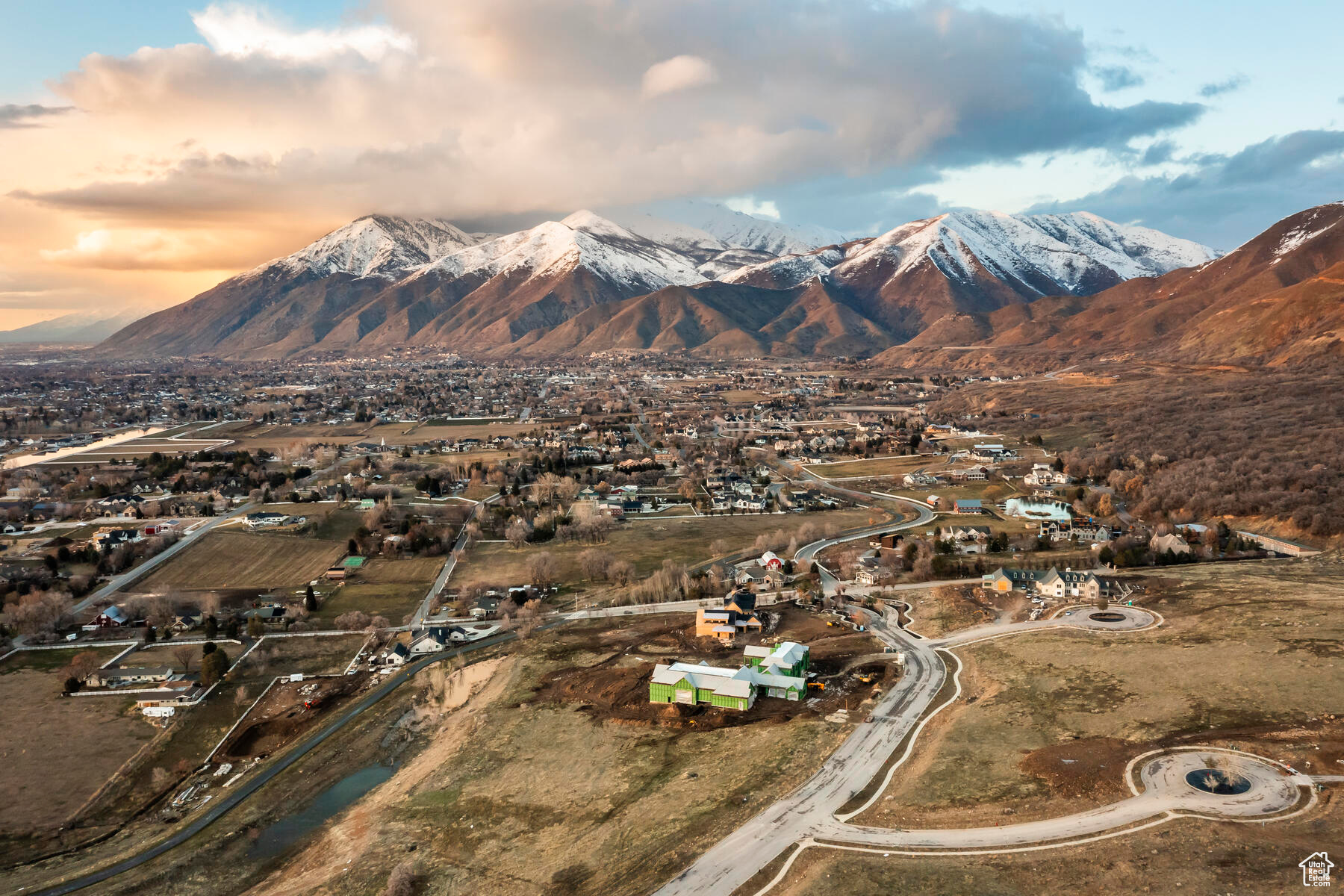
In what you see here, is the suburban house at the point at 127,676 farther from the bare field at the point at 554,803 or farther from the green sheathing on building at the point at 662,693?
the green sheathing on building at the point at 662,693

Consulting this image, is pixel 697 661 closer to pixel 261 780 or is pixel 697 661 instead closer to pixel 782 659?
pixel 782 659

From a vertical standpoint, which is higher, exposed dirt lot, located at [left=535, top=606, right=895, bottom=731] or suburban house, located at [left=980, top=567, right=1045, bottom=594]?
suburban house, located at [left=980, top=567, right=1045, bottom=594]

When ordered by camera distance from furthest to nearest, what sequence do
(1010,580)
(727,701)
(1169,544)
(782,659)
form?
(1169,544), (1010,580), (782,659), (727,701)

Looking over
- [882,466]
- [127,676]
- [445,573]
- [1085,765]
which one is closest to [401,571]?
[445,573]

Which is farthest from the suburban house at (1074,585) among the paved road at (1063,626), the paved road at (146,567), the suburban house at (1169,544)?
the paved road at (146,567)

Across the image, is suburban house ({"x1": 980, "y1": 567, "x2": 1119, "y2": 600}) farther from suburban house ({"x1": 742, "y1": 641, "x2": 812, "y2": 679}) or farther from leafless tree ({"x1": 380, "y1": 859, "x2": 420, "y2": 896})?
leafless tree ({"x1": 380, "y1": 859, "x2": 420, "y2": 896})

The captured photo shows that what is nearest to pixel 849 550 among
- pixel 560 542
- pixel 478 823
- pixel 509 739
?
pixel 560 542

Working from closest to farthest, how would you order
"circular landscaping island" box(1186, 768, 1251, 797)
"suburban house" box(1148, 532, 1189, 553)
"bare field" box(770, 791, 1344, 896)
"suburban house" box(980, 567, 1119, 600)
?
"bare field" box(770, 791, 1344, 896), "circular landscaping island" box(1186, 768, 1251, 797), "suburban house" box(980, 567, 1119, 600), "suburban house" box(1148, 532, 1189, 553)

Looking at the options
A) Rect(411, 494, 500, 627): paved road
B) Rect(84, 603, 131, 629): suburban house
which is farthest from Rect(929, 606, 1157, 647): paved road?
Rect(84, 603, 131, 629): suburban house
